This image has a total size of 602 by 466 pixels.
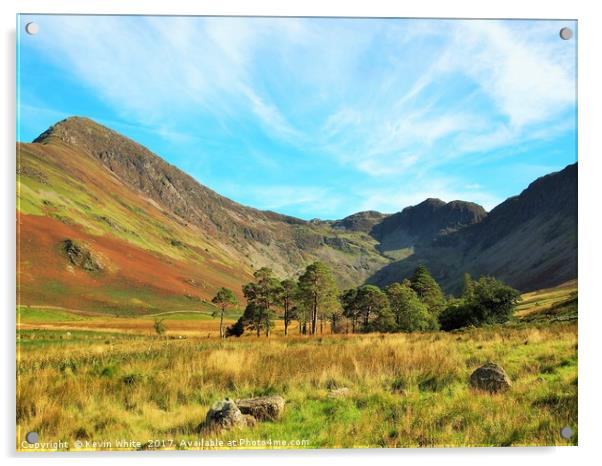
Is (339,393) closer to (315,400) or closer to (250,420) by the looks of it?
(315,400)

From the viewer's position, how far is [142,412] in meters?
7.62

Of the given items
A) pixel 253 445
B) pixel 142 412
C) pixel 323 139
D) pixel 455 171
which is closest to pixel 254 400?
pixel 253 445

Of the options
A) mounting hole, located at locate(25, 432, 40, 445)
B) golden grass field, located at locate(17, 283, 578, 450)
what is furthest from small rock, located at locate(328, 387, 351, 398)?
mounting hole, located at locate(25, 432, 40, 445)

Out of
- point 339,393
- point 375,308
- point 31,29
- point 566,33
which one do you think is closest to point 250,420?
point 339,393

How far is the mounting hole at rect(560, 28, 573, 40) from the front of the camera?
9.80 m

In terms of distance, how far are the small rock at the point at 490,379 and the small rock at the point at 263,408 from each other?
3.91 metres

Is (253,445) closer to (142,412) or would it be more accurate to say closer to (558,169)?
(142,412)

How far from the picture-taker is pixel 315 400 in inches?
312

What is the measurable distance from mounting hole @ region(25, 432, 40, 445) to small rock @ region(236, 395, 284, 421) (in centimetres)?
386

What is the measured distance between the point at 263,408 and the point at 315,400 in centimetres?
117

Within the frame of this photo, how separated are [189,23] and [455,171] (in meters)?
7.15

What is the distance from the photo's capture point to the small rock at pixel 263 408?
7211 mm

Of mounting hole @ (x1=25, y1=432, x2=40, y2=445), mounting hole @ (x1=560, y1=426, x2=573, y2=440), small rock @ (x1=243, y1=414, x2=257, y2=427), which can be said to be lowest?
mounting hole @ (x1=25, y1=432, x2=40, y2=445)

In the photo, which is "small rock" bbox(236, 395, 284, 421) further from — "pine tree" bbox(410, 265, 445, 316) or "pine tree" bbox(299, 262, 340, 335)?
"pine tree" bbox(410, 265, 445, 316)
